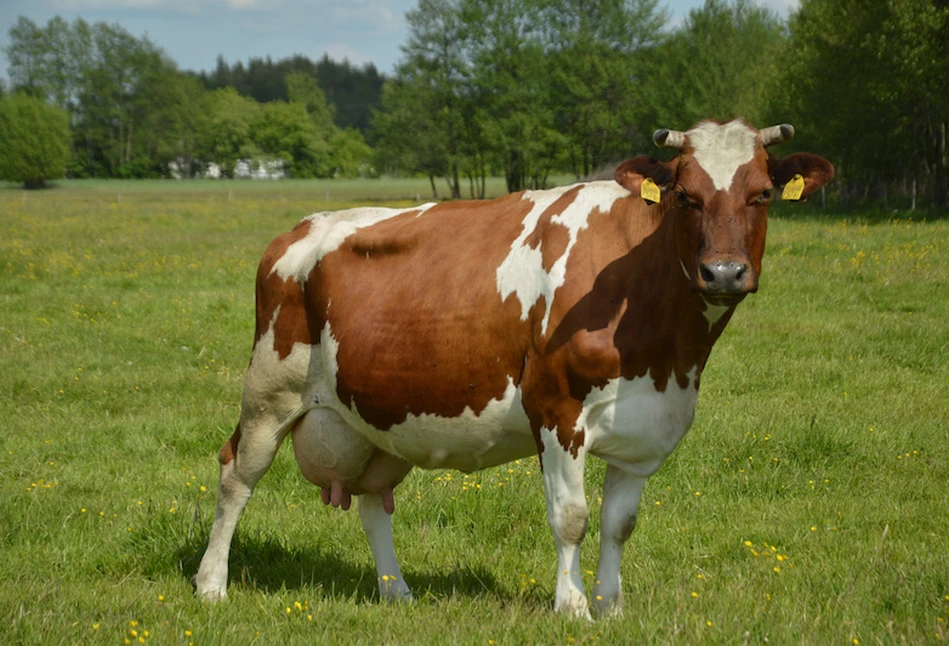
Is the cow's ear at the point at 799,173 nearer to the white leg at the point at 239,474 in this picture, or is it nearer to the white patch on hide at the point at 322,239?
the white patch on hide at the point at 322,239

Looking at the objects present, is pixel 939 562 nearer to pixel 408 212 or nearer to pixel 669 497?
pixel 669 497

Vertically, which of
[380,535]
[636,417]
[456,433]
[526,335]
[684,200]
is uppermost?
[684,200]

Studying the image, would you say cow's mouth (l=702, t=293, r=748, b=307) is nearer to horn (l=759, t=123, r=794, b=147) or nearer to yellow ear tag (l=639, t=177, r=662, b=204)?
yellow ear tag (l=639, t=177, r=662, b=204)

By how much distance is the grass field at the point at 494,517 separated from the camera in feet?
14.7

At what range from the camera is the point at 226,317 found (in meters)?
14.7

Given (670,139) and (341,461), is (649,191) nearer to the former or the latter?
(670,139)

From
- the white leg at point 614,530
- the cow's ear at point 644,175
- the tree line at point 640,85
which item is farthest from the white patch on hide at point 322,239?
the tree line at point 640,85

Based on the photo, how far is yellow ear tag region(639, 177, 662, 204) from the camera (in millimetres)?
4414

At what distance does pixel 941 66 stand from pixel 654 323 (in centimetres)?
3231

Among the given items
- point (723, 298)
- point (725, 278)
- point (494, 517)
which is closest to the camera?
point (725, 278)

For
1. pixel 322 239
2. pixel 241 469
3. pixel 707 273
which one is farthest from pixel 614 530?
pixel 322 239

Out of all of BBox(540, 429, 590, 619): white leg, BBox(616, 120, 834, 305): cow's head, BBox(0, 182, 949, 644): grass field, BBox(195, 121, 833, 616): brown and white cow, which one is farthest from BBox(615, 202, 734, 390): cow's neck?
BBox(0, 182, 949, 644): grass field

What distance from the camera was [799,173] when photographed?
457 centimetres

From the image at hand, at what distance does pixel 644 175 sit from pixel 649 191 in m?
0.10
